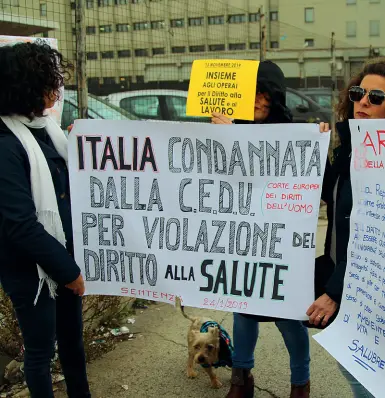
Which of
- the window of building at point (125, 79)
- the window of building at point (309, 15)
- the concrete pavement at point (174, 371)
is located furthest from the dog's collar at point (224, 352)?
→ the window of building at point (309, 15)

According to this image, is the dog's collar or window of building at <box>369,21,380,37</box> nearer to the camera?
the dog's collar

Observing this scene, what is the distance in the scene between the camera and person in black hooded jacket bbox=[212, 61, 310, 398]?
2.59 meters

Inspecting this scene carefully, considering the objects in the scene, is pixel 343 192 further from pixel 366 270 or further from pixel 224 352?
pixel 224 352

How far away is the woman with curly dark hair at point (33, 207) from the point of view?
210 cm

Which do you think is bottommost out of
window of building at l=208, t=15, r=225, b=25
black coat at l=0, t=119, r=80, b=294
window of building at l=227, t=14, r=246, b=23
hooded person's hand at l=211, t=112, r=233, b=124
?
black coat at l=0, t=119, r=80, b=294

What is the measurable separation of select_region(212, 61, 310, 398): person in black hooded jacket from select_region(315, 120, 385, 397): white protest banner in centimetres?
55

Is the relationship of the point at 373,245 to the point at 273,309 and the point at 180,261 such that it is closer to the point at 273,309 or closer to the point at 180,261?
the point at 273,309

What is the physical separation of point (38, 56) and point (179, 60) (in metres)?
11.4

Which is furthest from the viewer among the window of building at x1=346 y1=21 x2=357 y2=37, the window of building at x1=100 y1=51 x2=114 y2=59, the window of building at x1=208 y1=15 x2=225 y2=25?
the window of building at x1=346 y1=21 x2=357 y2=37

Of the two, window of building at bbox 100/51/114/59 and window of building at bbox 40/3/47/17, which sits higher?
window of building at bbox 40/3/47/17

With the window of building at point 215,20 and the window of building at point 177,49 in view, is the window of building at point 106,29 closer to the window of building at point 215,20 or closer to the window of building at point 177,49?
the window of building at point 177,49

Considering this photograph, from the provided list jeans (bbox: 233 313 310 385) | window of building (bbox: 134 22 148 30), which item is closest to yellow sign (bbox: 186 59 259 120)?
jeans (bbox: 233 313 310 385)

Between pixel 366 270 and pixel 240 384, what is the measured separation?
3.81ft

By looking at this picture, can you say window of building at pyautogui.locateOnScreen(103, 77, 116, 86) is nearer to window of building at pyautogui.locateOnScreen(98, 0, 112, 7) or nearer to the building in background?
the building in background
